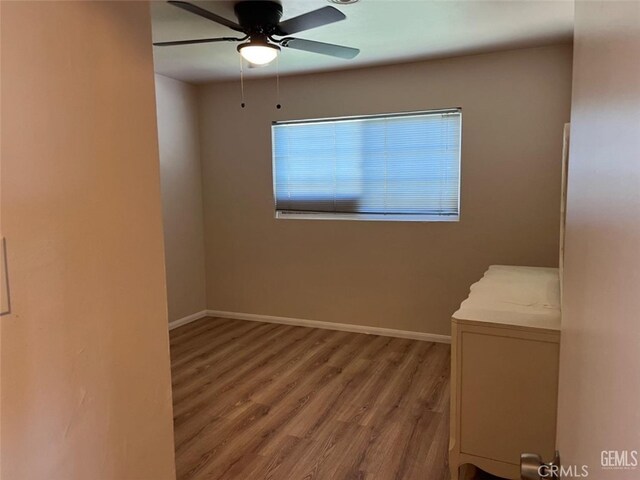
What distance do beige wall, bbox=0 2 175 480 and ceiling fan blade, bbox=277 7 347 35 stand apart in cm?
134

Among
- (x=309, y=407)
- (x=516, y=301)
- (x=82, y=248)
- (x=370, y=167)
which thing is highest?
(x=370, y=167)

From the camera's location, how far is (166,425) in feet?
3.93

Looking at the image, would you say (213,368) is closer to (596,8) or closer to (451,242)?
(451,242)

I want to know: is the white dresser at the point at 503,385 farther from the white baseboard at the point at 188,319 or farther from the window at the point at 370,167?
the white baseboard at the point at 188,319

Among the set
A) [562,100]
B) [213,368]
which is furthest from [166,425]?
[562,100]

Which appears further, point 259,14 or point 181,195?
point 181,195

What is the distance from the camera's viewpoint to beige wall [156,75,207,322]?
4211 millimetres

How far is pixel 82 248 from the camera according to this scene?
37.1 inches

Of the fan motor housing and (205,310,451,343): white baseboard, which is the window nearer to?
(205,310,451,343): white baseboard

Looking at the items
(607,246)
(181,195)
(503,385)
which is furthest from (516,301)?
(181,195)

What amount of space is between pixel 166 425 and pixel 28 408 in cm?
43

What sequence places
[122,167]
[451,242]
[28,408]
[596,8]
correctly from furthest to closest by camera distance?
[451,242] → [122,167] → [28,408] → [596,8]

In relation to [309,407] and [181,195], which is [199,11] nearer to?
[309,407]

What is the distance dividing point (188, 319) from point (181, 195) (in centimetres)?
127
